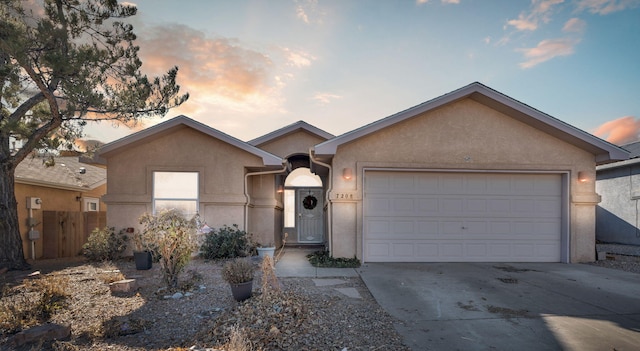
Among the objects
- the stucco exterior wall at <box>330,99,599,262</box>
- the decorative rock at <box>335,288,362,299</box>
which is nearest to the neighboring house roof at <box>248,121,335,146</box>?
the stucco exterior wall at <box>330,99,599,262</box>

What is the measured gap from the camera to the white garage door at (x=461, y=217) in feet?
30.2

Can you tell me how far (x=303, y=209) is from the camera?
1419 centimetres

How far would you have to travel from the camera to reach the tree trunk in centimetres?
864

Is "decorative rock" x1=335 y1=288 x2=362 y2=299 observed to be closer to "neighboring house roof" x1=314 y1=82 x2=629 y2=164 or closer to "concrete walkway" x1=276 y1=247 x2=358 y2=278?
"concrete walkway" x1=276 y1=247 x2=358 y2=278

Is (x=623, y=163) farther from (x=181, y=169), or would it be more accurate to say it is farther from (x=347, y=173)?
(x=181, y=169)

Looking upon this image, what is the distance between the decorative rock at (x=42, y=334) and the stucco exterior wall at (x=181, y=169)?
584 cm

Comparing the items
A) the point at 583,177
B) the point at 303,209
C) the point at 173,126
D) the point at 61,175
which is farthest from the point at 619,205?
the point at 61,175

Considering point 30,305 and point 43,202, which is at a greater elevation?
point 43,202

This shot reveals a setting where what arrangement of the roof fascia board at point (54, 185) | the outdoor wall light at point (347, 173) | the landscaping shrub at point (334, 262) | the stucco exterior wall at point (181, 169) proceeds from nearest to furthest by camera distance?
1. the landscaping shrub at point (334, 262)
2. the outdoor wall light at point (347, 173)
3. the stucco exterior wall at point (181, 169)
4. the roof fascia board at point (54, 185)

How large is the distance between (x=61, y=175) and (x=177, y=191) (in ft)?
20.4

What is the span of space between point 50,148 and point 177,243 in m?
5.83

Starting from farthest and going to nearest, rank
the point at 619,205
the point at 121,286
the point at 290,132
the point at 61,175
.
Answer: the point at 619,205 → the point at 61,175 → the point at 290,132 → the point at 121,286

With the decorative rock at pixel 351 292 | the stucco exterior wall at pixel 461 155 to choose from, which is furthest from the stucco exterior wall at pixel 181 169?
the decorative rock at pixel 351 292

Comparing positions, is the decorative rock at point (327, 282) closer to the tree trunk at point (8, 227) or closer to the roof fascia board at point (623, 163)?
the tree trunk at point (8, 227)
